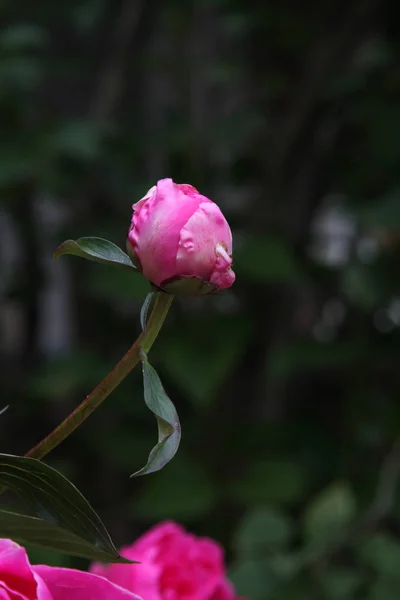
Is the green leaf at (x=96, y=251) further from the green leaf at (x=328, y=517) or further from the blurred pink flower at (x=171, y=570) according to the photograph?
the green leaf at (x=328, y=517)

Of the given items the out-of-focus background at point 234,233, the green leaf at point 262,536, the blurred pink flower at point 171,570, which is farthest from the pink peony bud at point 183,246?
the out-of-focus background at point 234,233

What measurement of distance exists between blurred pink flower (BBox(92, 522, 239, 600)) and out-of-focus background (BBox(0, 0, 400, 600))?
19.6 inches

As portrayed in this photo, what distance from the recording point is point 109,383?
15 cm

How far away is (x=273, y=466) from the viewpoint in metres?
0.86

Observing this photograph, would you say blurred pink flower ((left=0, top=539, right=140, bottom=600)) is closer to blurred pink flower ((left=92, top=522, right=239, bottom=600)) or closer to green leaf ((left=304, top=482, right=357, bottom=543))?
blurred pink flower ((left=92, top=522, right=239, bottom=600))

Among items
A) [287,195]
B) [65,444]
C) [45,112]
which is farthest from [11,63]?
[65,444]

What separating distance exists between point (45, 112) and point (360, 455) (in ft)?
1.75

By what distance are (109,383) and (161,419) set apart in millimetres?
11

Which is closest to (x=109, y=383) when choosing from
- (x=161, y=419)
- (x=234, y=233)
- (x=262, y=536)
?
(x=161, y=419)

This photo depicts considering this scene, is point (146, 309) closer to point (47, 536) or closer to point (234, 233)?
point (47, 536)

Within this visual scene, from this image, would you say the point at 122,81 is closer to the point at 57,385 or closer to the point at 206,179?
the point at 206,179

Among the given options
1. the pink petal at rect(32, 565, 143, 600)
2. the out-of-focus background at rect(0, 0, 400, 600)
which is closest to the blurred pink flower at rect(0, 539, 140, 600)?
the pink petal at rect(32, 565, 143, 600)

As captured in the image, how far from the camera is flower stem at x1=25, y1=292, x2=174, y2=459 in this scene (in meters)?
0.15

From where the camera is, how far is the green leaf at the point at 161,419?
5.7 inches
